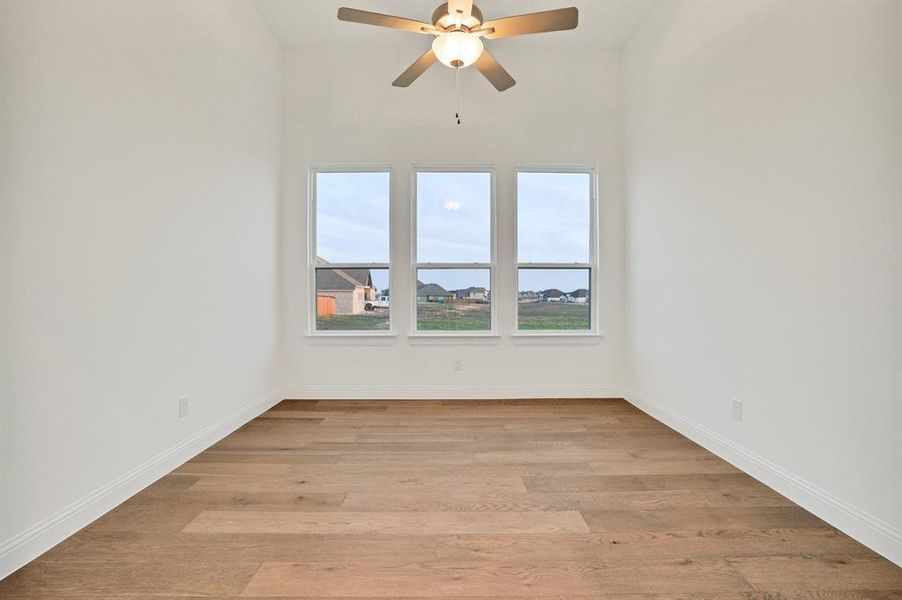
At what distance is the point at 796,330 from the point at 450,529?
76.0 inches

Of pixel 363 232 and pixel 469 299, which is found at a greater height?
pixel 363 232

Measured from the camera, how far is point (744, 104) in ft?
7.45

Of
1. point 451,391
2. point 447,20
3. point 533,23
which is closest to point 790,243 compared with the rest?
point 533,23

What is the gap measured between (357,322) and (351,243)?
2.58 feet

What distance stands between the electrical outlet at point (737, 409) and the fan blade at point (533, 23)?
2416mm

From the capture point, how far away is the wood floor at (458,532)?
4.55ft

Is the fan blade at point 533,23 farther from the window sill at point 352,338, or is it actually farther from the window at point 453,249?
the window sill at point 352,338

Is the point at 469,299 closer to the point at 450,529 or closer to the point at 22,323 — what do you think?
the point at 450,529

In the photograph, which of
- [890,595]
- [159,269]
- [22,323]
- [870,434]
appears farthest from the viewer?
[159,269]

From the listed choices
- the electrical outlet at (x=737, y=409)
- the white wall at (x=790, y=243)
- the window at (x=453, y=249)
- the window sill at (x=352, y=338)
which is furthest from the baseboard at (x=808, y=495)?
the window sill at (x=352, y=338)

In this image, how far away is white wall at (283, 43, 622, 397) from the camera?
3.76 meters

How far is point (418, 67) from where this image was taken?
2740mm

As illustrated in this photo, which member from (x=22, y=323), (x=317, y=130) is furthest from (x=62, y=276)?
(x=317, y=130)

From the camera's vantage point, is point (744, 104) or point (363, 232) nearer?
point (744, 104)
